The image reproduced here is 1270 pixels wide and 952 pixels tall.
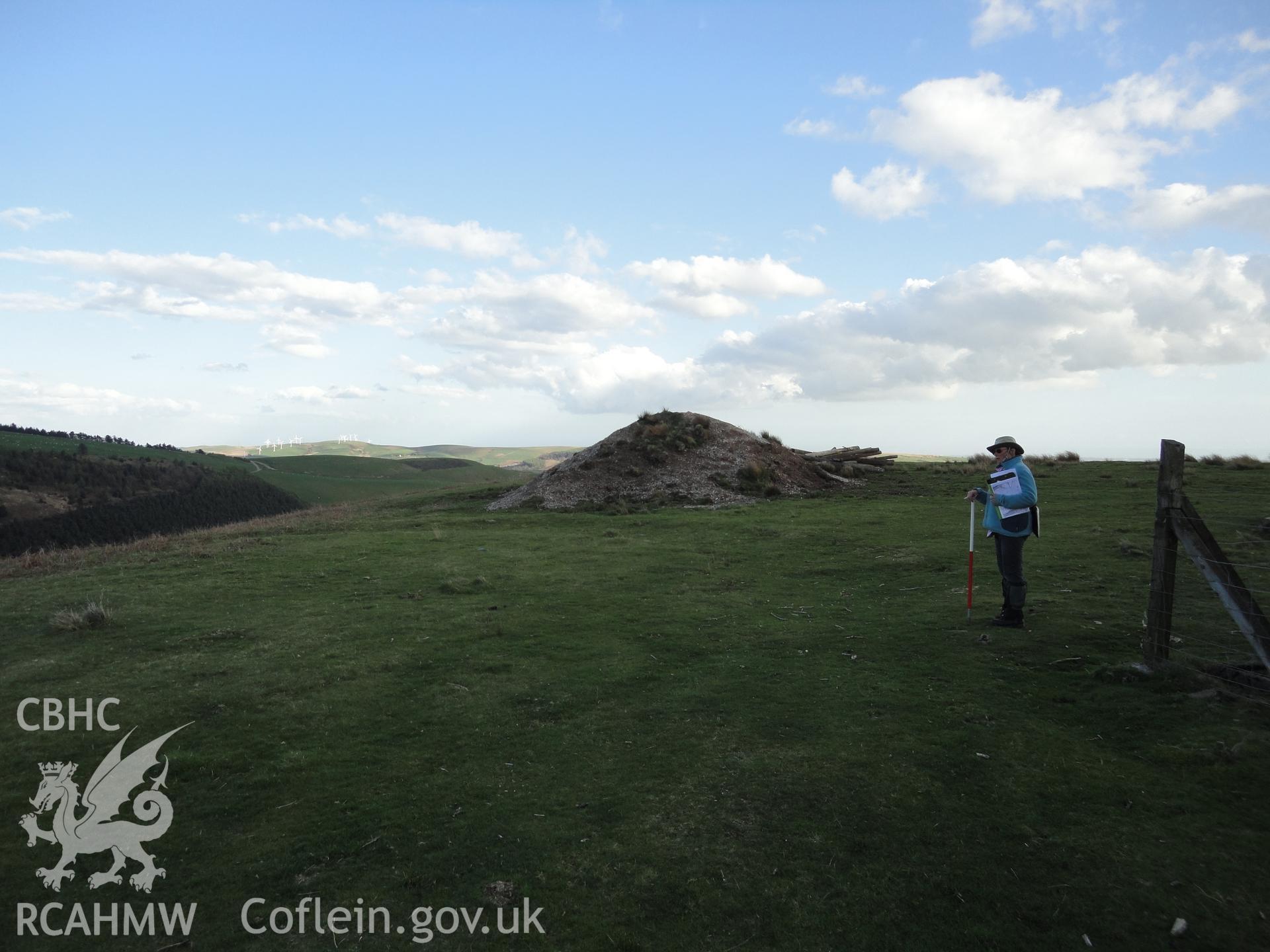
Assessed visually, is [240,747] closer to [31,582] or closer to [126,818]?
[126,818]

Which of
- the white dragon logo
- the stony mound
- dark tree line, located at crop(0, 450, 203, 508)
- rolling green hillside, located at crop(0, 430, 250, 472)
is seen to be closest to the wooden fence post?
the white dragon logo

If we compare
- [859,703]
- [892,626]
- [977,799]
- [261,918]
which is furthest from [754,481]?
[261,918]

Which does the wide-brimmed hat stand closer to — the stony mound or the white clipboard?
the white clipboard

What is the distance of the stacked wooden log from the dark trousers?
23.0 m

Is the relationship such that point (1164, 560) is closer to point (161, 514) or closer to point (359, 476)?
point (161, 514)

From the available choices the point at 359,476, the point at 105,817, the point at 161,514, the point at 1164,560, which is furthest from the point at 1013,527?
the point at 359,476

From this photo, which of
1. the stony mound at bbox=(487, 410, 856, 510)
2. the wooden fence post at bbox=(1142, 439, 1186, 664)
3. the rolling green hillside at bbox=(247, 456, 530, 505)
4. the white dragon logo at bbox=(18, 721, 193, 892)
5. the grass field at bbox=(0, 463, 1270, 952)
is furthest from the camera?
the rolling green hillside at bbox=(247, 456, 530, 505)

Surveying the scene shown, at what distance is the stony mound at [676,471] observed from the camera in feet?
97.6

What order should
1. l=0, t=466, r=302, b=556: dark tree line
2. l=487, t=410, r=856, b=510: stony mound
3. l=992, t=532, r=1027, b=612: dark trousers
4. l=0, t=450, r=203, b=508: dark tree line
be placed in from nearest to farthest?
l=992, t=532, r=1027, b=612: dark trousers < l=487, t=410, r=856, b=510: stony mound < l=0, t=466, r=302, b=556: dark tree line < l=0, t=450, r=203, b=508: dark tree line

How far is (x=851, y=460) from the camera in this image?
122ft

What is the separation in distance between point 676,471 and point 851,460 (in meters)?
11.2

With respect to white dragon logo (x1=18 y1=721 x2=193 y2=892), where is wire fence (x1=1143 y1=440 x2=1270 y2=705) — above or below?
above

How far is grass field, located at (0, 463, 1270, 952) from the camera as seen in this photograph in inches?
199

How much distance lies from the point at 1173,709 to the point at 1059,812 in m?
2.86
